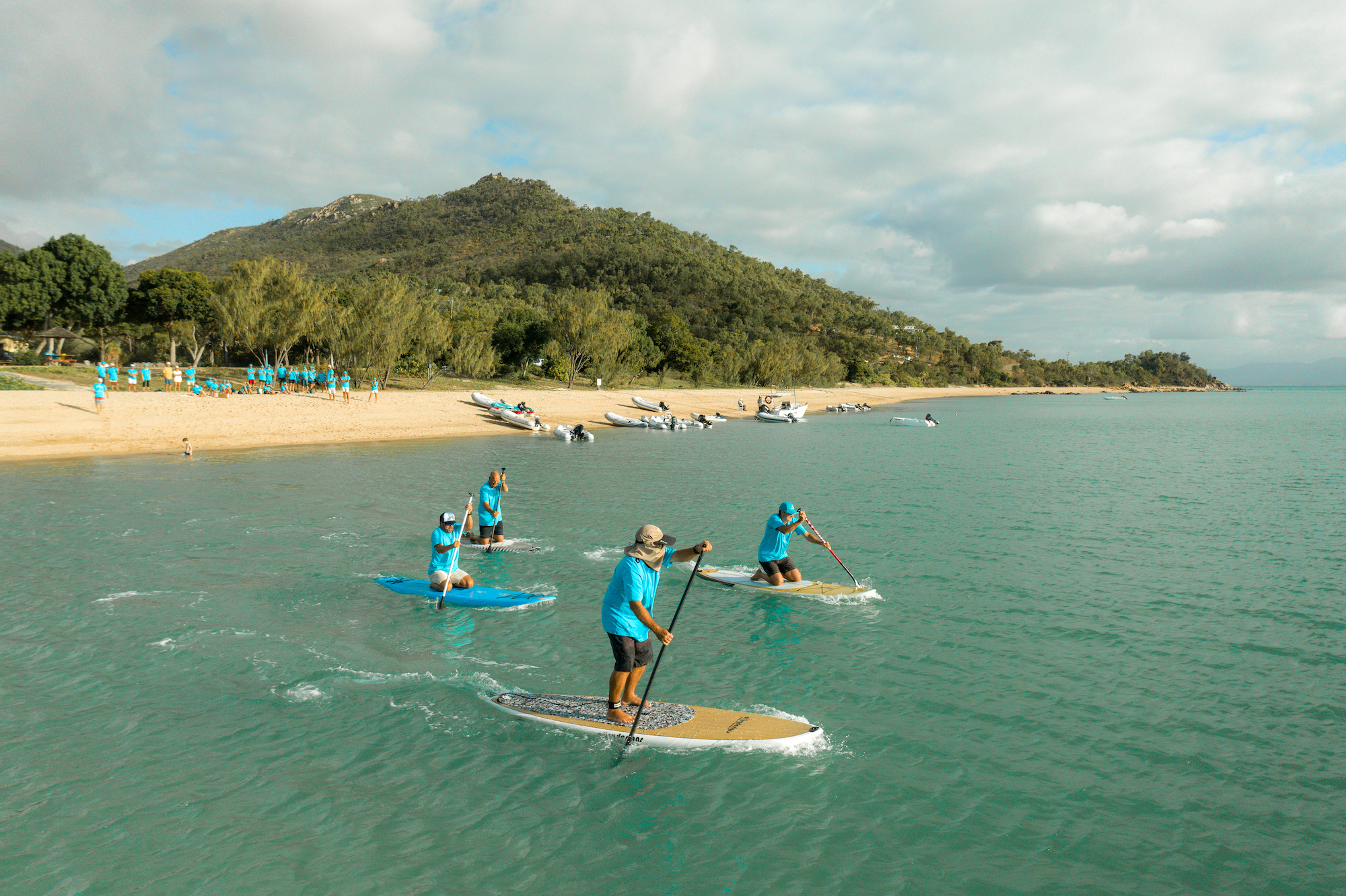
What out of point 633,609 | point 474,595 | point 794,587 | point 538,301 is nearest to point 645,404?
point 538,301

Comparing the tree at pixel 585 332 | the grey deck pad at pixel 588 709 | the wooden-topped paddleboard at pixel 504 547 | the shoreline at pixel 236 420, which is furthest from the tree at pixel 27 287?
the grey deck pad at pixel 588 709

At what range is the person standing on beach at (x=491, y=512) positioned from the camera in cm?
1678

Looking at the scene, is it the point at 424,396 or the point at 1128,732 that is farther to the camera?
the point at 424,396

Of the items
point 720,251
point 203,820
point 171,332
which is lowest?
point 203,820

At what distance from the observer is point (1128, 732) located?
9.12m

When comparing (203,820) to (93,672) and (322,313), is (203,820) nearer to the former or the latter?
(93,672)

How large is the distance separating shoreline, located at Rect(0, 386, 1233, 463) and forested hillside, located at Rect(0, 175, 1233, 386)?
8729 mm

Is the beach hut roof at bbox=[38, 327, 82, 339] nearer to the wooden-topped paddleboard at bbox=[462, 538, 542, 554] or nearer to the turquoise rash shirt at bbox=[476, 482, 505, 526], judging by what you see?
the wooden-topped paddleboard at bbox=[462, 538, 542, 554]

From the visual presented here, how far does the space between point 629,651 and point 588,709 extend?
1141 millimetres

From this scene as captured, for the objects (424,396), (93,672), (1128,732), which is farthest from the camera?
(424,396)

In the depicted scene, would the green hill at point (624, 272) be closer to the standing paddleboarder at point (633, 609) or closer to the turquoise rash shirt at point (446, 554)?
the turquoise rash shirt at point (446, 554)

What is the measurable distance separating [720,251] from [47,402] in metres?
170

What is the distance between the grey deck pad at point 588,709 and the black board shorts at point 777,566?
568 centimetres

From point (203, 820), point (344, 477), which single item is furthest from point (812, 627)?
point (344, 477)
